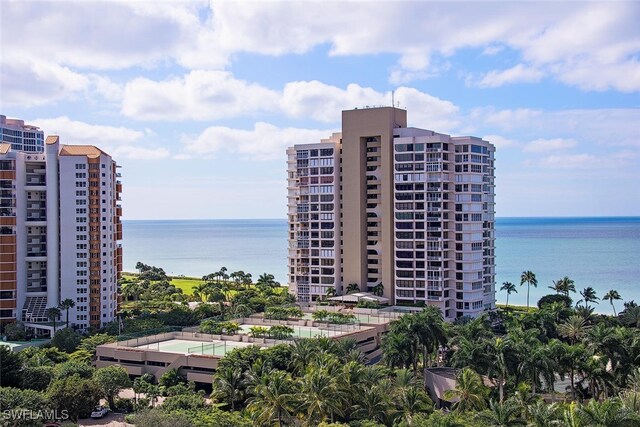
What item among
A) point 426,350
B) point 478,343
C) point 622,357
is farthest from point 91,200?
point 622,357

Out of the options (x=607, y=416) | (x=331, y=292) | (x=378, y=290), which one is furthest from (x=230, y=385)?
(x=331, y=292)

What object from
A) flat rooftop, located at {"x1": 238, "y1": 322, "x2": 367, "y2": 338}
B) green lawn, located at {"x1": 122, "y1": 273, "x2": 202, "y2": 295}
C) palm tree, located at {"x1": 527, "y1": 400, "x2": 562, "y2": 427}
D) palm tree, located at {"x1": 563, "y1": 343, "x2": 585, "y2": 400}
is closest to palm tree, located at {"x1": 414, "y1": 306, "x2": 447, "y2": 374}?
flat rooftop, located at {"x1": 238, "y1": 322, "x2": 367, "y2": 338}

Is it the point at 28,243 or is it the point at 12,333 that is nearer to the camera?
the point at 12,333

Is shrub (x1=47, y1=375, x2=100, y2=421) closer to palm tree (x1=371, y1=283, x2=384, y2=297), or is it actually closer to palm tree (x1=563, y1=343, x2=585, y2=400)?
palm tree (x1=563, y1=343, x2=585, y2=400)

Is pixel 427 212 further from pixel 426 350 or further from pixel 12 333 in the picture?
pixel 12 333

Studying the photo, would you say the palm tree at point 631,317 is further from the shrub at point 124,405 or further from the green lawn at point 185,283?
the green lawn at point 185,283

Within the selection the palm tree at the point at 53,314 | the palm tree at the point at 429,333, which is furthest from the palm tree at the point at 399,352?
the palm tree at the point at 53,314
